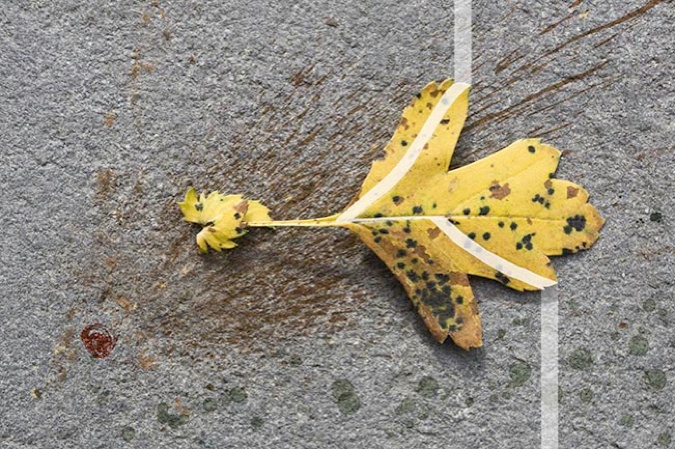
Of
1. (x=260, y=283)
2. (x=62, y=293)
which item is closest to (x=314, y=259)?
(x=260, y=283)

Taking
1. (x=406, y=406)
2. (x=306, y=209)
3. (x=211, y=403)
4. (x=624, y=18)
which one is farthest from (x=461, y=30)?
(x=211, y=403)

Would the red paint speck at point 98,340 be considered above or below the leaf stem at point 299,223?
above

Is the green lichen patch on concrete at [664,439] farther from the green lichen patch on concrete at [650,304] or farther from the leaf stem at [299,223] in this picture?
the leaf stem at [299,223]

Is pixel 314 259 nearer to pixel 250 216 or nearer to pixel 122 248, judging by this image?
pixel 250 216

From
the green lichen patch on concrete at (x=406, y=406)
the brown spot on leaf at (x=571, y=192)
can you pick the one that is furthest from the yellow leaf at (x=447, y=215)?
the green lichen patch on concrete at (x=406, y=406)

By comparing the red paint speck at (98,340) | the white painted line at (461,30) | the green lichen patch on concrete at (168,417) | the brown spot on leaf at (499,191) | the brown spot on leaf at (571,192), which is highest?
the red paint speck at (98,340)

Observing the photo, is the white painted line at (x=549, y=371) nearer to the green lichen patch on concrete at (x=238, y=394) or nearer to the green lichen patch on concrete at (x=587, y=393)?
the green lichen patch on concrete at (x=587, y=393)

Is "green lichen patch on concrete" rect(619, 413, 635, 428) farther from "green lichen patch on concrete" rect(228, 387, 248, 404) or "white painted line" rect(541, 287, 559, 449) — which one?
"green lichen patch on concrete" rect(228, 387, 248, 404)
